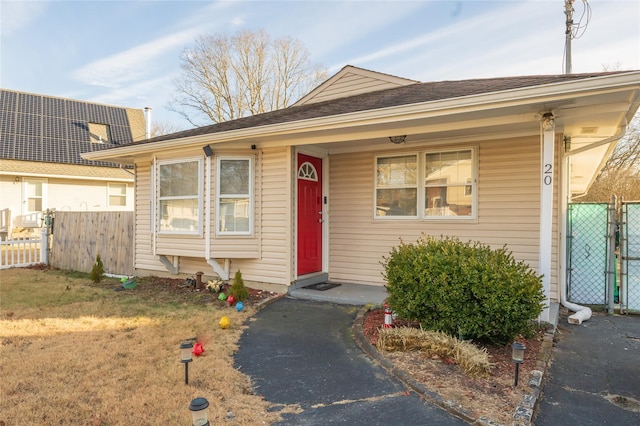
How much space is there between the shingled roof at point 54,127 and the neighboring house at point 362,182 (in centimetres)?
984

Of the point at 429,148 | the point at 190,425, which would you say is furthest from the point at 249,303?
the point at 429,148

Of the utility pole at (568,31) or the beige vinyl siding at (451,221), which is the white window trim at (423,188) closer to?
the beige vinyl siding at (451,221)

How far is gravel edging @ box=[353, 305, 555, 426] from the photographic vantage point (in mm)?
2645

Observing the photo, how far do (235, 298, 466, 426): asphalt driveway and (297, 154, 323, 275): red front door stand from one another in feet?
6.01

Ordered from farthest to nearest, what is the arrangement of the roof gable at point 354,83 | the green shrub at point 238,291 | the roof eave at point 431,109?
1. the roof gable at point 354,83
2. the green shrub at point 238,291
3. the roof eave at point 431,109

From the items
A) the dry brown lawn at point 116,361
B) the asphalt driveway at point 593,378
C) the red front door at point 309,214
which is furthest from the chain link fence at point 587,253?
the dry brown lawn at point 116,361

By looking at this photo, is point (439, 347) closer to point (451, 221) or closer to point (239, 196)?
point (451, 221)

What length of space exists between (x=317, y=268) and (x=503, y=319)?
4131mm

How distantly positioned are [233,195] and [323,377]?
4234 mm

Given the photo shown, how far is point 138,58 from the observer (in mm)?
15773

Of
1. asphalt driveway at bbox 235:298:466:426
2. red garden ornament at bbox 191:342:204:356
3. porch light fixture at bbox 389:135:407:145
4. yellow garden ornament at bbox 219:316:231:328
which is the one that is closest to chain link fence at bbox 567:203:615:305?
porch light fixture at bbox 389:135:407:145

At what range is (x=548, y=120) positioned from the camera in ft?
14.9

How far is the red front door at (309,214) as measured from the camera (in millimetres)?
6930

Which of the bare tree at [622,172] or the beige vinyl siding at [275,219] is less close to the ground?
the bare tree at [622,172]
